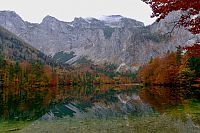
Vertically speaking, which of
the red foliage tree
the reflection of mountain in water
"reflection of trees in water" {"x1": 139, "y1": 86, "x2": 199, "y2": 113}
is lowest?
the reflection of mountain in water

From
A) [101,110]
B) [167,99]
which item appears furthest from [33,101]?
[167,99]

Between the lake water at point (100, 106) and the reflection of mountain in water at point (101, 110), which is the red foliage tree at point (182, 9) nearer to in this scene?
the lake water at point (100, 106)

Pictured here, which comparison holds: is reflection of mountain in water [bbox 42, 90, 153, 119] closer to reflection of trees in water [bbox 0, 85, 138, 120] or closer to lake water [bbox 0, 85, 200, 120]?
lake water [bbox 0, 85, 200, 120]

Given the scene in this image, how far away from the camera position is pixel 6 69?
167000 millimetres

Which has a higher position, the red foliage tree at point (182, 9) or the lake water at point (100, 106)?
the red foliage tree at point (182, 9)

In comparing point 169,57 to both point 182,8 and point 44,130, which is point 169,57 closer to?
point 44,130

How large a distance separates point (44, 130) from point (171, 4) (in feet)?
81.4

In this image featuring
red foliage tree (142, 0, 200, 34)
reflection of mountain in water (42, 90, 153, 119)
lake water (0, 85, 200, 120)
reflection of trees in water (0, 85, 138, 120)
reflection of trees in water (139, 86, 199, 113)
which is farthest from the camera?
Result: reflection of trees in water (139, 86, 199, 113)

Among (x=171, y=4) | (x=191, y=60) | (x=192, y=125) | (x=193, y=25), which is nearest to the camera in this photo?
(x=171, y=4)

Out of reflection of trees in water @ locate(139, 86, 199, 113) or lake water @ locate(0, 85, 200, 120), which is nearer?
lake water @ locate(0, 85, 200, 120)

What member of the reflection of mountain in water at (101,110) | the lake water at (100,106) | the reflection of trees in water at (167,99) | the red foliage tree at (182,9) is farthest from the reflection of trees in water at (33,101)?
the red foliage tree at (182,9)

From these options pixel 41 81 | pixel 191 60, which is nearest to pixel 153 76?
pixel 191 60

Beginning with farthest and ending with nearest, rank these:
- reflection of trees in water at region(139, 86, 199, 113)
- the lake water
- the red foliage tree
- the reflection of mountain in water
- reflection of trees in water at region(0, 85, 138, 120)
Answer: reflection of trees in water at region(139, 86, 199, 113)
reflection of trees in water at region(0, 85, 138, 120)
the reflection of mountain in water
the lake water
the red foliage tree

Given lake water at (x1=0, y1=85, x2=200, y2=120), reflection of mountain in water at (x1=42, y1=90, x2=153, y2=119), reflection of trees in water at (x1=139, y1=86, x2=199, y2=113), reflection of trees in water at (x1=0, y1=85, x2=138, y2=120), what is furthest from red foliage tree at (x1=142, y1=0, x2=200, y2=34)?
reflection of trees in water at (x1=0, y1=85, x2=138, y2=120)
